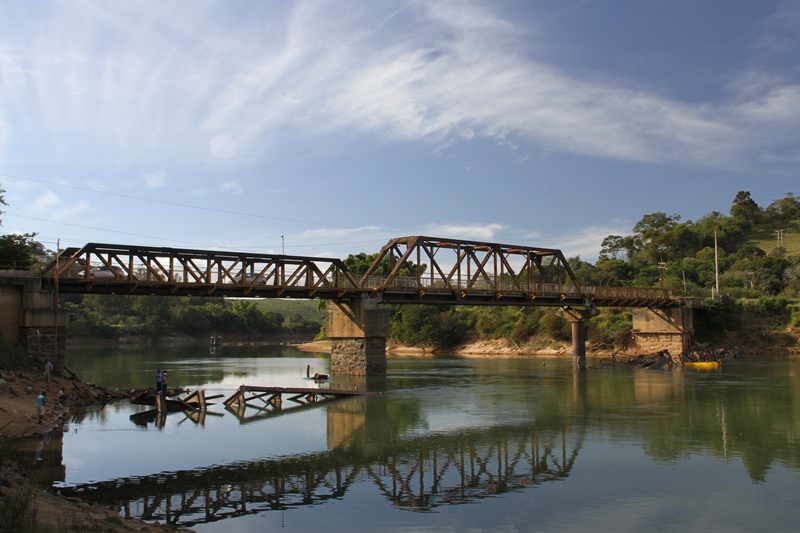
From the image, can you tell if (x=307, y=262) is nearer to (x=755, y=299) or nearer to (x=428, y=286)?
(x=428, y=286)

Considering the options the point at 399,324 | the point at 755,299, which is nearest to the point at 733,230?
the point at 755,299

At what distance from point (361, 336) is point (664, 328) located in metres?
40.6

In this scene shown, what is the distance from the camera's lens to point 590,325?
9288 cm

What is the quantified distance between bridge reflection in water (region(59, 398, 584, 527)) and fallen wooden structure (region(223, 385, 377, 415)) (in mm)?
11678

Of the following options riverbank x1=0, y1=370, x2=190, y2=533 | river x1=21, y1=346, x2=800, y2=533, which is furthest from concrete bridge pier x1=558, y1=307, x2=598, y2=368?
riverbank x1=0, y1=370, x2=190, y2=533

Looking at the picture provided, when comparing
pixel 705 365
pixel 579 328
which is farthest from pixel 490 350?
pixel 705 365

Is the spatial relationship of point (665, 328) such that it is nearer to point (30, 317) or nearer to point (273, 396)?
point (273, 396)

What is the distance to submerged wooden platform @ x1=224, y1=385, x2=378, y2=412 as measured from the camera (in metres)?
36.5

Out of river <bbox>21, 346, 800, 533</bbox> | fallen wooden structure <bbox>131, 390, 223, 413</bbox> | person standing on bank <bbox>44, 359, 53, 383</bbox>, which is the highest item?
person standing on bank <bbox>44, 359, 53, 383</bbox>

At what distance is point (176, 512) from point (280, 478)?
12.6 ft

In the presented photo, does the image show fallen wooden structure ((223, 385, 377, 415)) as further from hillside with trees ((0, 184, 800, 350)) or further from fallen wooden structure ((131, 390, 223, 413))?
hillside with trees ((0, 184, 800, 350))

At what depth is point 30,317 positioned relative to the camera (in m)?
39.4

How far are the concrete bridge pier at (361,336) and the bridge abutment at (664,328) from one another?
126 ft

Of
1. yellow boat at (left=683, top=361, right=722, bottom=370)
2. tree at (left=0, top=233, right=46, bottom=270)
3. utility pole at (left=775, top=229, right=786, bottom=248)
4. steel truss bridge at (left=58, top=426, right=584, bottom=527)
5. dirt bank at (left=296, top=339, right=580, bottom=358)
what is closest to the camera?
steel truss bridge at (left=58, top=426, right=584, bottom=527)
